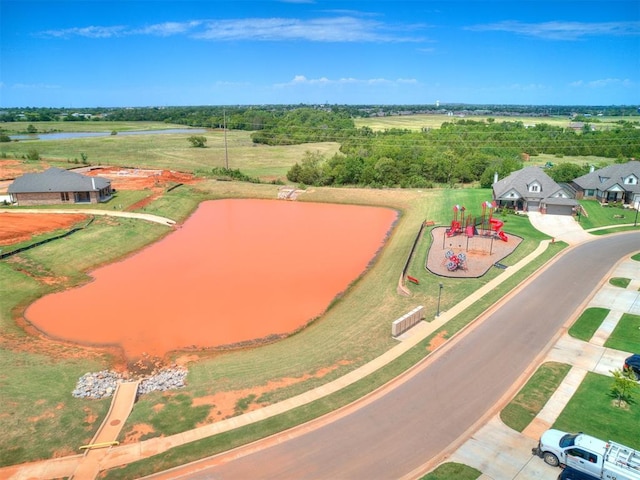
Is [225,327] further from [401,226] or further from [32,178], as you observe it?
[32,178]

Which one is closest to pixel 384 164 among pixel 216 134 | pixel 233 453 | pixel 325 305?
pixel 325 305

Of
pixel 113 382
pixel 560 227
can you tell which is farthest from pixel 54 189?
pixel 560 227

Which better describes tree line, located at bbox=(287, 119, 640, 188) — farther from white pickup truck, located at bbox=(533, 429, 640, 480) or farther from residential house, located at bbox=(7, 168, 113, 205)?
Result: white pickup truck, located at bbox=(533, 429, 640, 480)

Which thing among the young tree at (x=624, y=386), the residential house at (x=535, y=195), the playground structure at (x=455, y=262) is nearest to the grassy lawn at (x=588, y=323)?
the young tree at (x=624, y=386)

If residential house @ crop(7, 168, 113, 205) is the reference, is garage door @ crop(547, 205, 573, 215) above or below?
below

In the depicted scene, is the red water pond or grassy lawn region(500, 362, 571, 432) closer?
grassy lawn region(500, 362, 571, 432)

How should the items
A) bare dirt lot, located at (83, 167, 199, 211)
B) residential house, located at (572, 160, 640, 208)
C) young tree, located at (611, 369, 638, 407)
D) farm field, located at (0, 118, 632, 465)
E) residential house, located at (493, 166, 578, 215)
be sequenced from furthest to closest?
1. bare dirt lot, located at (83, 167, 199, 211)
2. residential house, located at (572, 160, 640, 208)
3. residential house, located at (493, 166, 578, 215)
4. farm field, located at (0, 118, 632, 465)
5. young tree, located at (611, 369, 638, 407)

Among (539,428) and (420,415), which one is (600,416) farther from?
(420,415)

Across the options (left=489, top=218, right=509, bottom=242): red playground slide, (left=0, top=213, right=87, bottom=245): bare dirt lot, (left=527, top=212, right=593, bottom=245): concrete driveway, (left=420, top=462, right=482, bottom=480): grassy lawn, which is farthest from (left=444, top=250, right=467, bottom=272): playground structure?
(left=0, top=213, right=87, bottom=245): bare dirt lot
